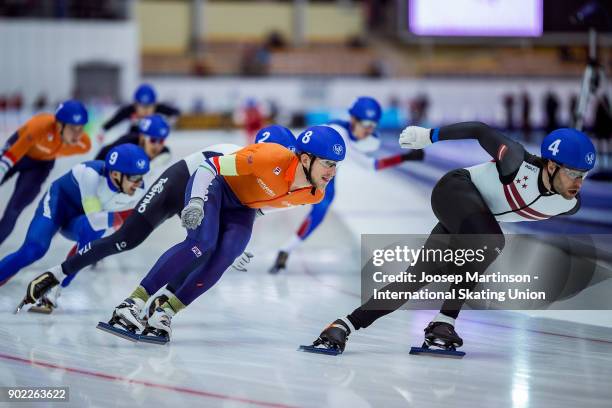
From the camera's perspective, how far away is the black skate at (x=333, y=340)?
4.14 m

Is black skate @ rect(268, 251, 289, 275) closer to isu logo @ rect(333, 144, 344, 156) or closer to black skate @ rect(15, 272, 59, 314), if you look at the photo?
black skate @ rect(15, 272, 59, 314)

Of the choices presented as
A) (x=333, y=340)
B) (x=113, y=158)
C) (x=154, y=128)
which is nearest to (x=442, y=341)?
(x=333, y=340)

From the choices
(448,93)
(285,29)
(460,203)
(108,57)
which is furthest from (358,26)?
(460,203)

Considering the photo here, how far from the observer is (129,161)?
5.08 m

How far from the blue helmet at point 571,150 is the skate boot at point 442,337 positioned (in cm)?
90

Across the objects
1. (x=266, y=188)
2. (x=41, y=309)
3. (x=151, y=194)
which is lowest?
(x=41, y=309)

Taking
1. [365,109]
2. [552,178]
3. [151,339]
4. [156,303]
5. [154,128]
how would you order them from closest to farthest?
[552,178] < [151,339] < [156,303] < [154,128] < [365,109]

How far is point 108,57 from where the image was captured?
24.1 metres

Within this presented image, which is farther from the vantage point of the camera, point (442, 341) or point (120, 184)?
point (120, 184)

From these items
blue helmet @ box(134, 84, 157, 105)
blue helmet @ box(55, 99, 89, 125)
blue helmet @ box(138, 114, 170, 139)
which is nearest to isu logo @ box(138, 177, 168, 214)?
blue helmet @ box(138, 114, 170, 139)

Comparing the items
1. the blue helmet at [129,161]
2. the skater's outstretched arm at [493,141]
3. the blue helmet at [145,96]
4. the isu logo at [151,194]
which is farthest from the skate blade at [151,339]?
the blue helmet at [145,96]

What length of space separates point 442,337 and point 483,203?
0.63 meters

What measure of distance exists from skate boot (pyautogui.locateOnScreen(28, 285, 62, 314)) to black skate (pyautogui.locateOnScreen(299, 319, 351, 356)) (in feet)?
5.31

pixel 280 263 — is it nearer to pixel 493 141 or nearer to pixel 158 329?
pixel 158 329
